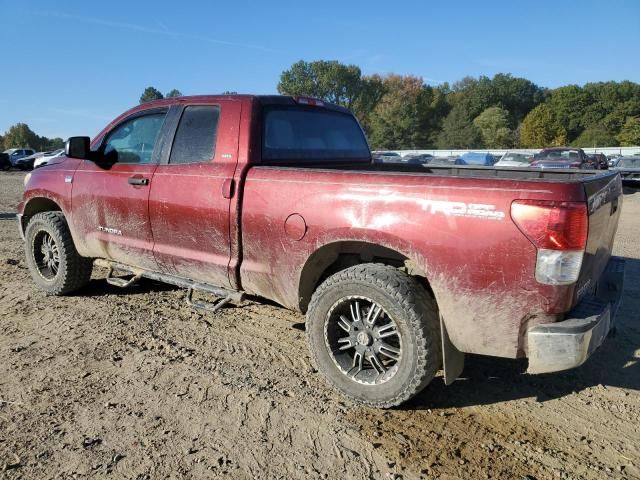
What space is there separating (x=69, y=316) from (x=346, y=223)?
311 centimetres

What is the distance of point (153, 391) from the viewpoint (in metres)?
3.35

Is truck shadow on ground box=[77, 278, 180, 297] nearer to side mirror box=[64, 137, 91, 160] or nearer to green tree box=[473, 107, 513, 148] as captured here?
side mirror box=[64, 137, 91, 160]

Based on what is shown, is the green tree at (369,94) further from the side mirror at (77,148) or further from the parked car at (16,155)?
the side mirror at (77,148)

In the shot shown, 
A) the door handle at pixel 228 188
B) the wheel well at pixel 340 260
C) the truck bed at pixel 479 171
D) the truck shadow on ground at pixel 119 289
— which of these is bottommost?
the truck shadow on ground at pixel 119 289

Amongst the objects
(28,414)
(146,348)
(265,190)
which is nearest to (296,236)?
(265,190)

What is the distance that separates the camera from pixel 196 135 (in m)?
4.14

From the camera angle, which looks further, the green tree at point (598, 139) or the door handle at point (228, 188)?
the green tree at point (598, 139)

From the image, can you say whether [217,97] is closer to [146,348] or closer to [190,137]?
[190,137]

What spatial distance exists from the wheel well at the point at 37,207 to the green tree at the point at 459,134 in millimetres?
72502

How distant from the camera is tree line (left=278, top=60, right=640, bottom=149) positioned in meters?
72.8

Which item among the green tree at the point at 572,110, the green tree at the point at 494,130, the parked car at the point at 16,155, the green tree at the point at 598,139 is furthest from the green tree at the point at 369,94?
the parked car at the point at 16,155

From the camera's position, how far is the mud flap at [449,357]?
114 inches

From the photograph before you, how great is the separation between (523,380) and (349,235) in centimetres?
169

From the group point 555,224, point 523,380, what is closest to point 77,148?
point 555,224
